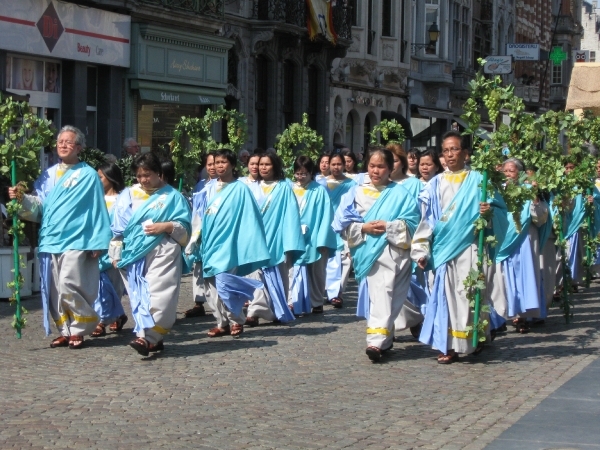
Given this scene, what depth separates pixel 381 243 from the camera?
10750mm

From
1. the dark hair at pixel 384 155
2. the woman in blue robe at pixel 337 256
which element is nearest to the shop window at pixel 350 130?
the woman in blue robe at pixel 337 256

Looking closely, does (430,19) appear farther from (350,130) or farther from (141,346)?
(141,346)

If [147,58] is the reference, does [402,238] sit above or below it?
below

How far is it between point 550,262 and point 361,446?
23.4ft

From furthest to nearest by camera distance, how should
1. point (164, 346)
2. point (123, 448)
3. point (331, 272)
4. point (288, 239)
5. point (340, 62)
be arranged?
point (340, 62), point (331, 272), point (288, 239), point (164, 346), point (123, 448)

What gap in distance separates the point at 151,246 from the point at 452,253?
7.89 ft

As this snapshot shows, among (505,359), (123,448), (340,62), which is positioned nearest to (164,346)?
(505,359)

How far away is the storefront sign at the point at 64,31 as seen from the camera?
2141cm

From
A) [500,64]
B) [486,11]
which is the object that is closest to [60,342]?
[500,64]

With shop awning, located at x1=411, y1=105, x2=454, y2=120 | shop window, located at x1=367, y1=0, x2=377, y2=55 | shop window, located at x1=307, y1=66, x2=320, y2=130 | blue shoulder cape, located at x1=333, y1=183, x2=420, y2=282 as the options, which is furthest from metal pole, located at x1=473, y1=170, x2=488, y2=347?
shop awning, located at x1=411, y1=105, x2=454, y2=120

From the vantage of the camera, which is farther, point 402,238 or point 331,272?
point 331,272

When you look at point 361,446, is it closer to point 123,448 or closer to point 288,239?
point 123,448

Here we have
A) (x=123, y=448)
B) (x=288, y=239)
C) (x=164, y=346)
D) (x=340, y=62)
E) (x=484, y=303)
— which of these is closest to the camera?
(x=123, y=448)

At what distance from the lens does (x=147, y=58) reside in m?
25.8
